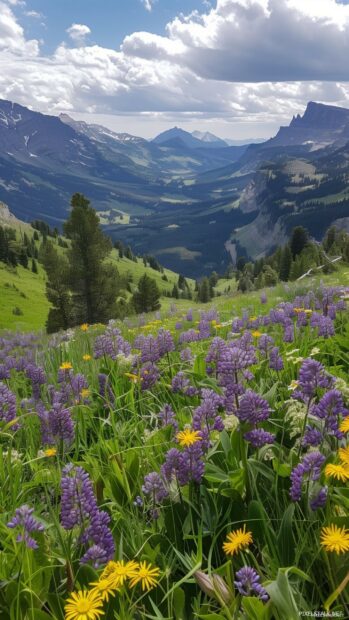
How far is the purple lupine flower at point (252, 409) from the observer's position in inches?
104

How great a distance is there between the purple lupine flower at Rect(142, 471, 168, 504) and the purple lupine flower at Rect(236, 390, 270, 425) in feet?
1.83

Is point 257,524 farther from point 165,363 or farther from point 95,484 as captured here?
point 165,363

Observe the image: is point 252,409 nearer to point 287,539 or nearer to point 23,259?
point 287,539

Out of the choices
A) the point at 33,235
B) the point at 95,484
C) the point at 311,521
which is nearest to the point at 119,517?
the point at 95,484

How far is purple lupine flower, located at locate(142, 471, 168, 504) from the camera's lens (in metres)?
2.71

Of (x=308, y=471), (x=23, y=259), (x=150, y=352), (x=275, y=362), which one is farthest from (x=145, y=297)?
(x=308, y=471)

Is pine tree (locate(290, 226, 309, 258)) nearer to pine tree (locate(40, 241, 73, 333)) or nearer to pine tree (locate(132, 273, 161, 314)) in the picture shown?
pine tree (locate(132, 273, 161, 314))

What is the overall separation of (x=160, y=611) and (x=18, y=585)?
648mm

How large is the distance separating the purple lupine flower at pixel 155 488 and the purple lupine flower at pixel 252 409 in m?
0.56

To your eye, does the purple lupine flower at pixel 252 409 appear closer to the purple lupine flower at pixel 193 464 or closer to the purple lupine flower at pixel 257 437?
the purple lupine flower at pixel 257 437

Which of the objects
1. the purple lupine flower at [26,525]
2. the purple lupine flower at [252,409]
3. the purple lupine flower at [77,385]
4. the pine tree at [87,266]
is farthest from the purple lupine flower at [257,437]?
the pine tree at [87,266]

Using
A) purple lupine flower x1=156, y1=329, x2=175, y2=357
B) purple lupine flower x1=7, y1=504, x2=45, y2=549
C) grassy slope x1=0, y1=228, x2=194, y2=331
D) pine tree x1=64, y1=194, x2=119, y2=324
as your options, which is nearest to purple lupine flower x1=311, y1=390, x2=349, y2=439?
purple lupine flower x1=7, y1=504, x2=45, y2=549

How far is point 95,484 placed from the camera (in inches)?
117

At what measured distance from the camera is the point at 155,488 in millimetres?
2725
